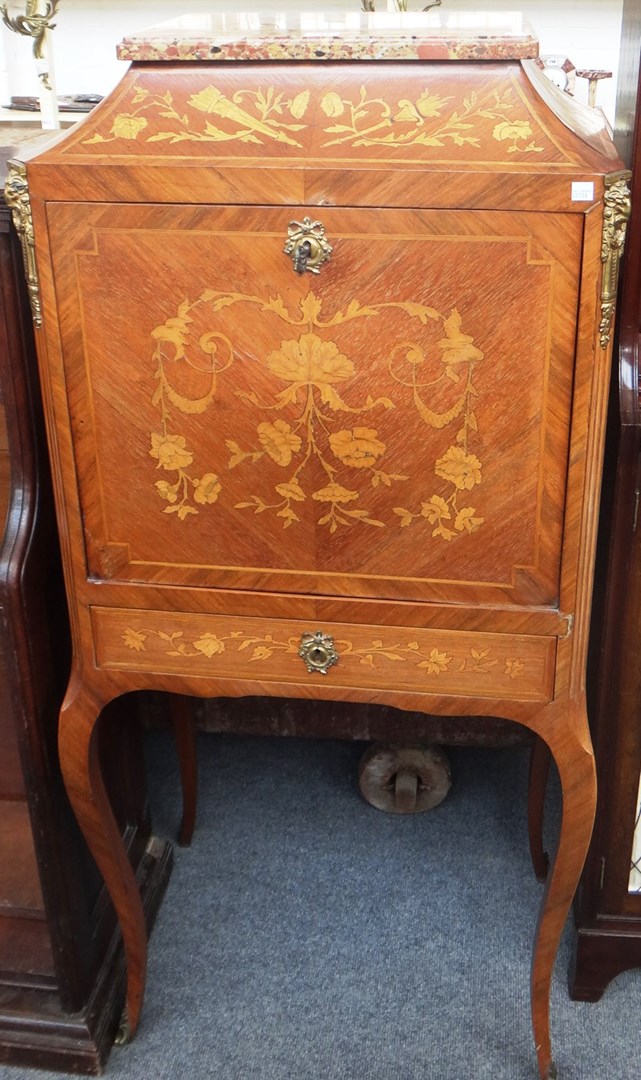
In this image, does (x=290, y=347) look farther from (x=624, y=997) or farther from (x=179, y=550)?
(x=624, y=997)

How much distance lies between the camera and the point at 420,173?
113 centimetres

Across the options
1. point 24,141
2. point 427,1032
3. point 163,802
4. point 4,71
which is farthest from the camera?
point 4,71

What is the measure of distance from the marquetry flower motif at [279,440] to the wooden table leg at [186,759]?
88 centimetres

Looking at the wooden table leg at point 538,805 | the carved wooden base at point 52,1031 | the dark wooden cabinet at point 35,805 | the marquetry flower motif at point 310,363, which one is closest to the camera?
the marquetry flower motif at point 310,363

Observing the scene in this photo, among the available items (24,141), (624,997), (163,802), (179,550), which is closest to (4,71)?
(24,141)

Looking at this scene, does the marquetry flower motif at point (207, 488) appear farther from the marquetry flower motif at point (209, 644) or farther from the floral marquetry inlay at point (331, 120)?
the floral marquetry inlay at point (331, 120)

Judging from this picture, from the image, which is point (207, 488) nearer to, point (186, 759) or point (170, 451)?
point (170, 451)

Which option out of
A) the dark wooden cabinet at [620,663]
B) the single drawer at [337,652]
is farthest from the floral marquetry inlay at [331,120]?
the single drawer at [337,652]

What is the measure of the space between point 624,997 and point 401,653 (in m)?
0.86

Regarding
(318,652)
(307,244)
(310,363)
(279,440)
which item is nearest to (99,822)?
(318,652)

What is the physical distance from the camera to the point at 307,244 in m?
1.16

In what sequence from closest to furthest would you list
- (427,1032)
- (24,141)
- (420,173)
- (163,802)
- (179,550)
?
(420,173) < (179,550) < (24,141) < (427,1032) < (163,802)

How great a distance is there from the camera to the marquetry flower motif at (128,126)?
3.93 feet

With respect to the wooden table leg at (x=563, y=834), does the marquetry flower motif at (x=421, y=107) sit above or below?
above
